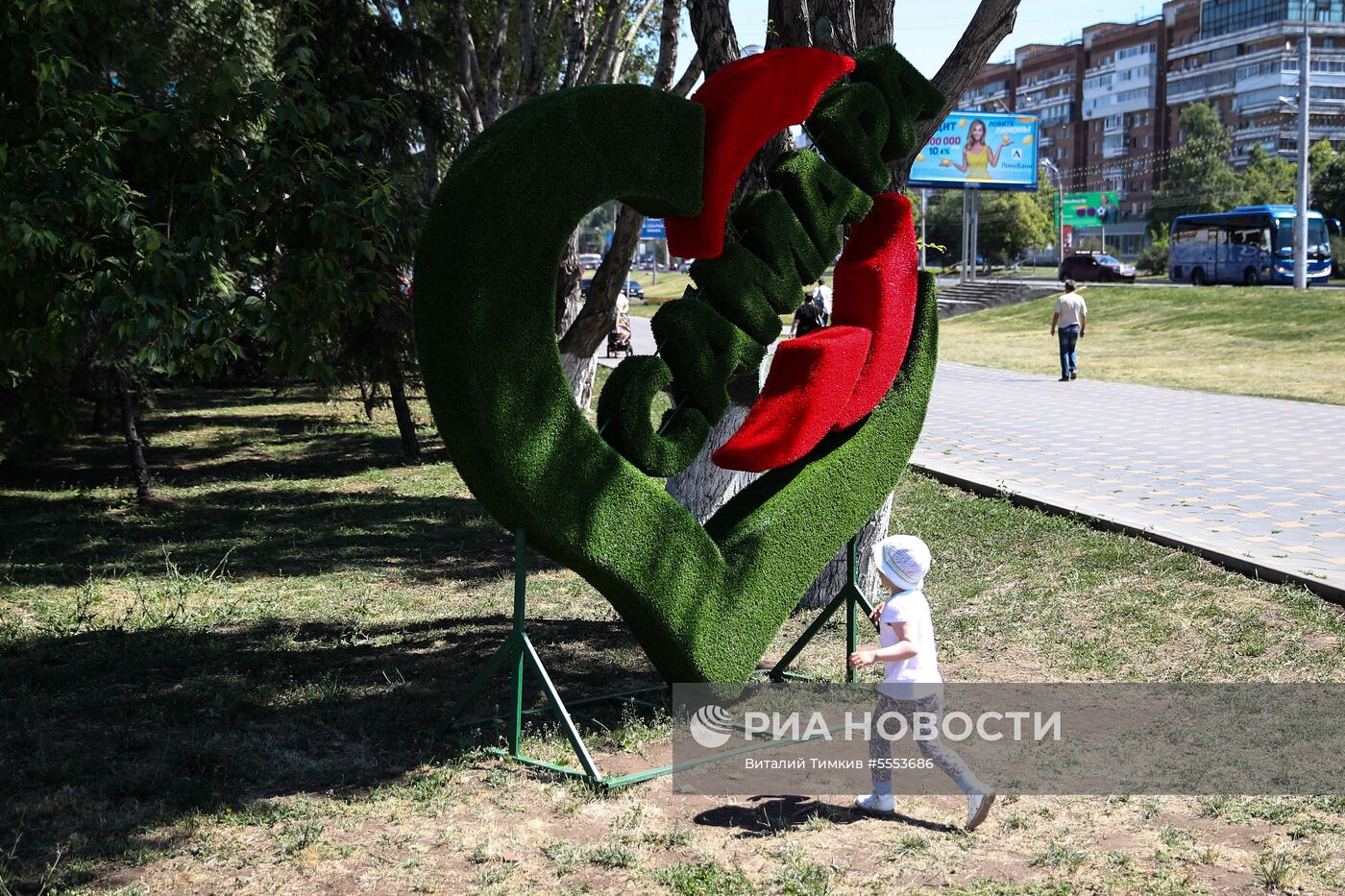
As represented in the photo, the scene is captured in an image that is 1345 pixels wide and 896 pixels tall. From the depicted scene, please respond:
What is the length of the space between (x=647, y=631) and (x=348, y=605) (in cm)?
358

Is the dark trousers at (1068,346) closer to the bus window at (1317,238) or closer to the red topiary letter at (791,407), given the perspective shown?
the red topiary letter at (791,407)

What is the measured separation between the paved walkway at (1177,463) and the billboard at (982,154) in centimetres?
2748

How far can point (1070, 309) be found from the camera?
22.5m

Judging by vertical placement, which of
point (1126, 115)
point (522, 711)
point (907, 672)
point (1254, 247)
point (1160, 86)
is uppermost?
point (1160, 86)

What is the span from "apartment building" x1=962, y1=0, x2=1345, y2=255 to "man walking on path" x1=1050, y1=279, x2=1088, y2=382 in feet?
215

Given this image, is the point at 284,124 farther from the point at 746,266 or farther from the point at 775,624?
the point at 775,624

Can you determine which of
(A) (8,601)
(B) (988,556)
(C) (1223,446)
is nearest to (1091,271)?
(C) (1223,446)

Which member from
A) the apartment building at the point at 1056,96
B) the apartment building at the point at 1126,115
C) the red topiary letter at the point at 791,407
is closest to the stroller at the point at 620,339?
the red topiary letter at the point at 791,407

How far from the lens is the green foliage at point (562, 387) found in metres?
4.95

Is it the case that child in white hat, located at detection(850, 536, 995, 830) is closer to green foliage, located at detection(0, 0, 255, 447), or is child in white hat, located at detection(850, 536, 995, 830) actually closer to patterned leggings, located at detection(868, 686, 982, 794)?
patterned leggings, located at detection(868, 686, 982, 794)

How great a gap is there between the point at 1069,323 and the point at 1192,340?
10235 mm

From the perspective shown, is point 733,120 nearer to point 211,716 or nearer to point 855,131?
point 855,131

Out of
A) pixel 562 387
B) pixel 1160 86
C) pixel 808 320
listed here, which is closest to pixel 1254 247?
pixel 808 320

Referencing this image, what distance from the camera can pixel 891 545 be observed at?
499cm
